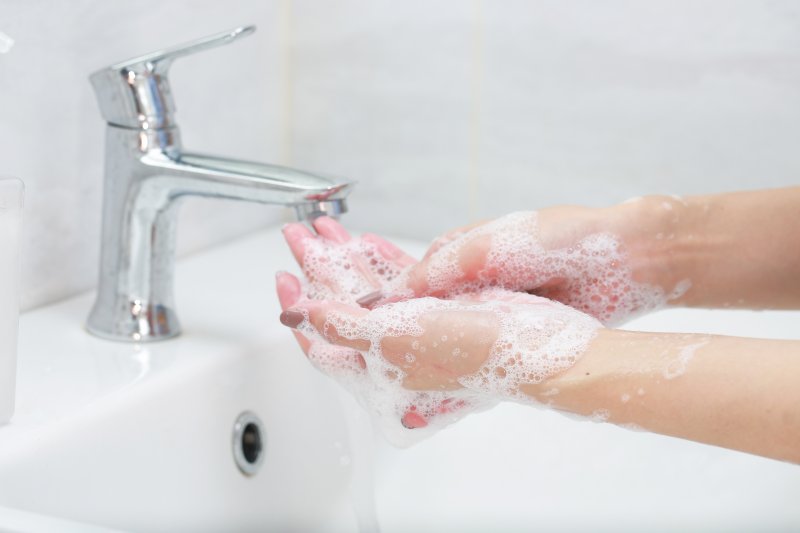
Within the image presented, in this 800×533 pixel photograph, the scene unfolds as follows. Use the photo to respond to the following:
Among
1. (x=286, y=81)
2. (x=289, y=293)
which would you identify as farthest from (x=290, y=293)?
(x=286, y=81)

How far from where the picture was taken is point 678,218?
30.8 inches

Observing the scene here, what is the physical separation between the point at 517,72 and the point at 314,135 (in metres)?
0.23

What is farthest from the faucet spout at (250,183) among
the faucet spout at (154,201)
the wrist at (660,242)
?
the wrist at (660,242)

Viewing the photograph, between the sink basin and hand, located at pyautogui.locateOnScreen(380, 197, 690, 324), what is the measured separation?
0.47 ft

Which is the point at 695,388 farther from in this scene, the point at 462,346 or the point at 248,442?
the point at 248,442

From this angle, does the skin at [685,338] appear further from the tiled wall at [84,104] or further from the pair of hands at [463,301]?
the tiled wall at [84,104]

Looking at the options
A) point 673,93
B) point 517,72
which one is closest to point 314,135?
point 517,72

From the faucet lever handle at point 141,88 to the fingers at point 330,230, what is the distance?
131 mm

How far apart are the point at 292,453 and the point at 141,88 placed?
30 cm

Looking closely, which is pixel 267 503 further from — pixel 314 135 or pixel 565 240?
pixel 314 135

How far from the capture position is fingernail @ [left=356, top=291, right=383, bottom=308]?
2.46ft

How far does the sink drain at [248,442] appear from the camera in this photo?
792 mm

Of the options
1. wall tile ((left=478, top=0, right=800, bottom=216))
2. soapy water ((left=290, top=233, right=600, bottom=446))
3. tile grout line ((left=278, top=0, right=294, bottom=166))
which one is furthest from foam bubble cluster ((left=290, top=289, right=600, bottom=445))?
tile grout line ((left=278, top=0, right=294, bottom=166))

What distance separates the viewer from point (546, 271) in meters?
0.77
